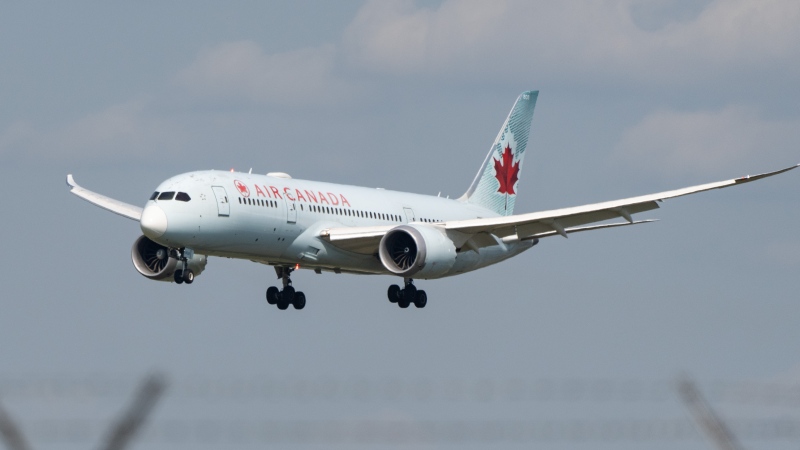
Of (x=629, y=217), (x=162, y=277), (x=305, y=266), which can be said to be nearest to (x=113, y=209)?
(x=162, y=277)

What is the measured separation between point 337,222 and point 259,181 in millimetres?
4322

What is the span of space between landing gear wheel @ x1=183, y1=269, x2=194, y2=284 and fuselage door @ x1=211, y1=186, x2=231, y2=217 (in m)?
3.27

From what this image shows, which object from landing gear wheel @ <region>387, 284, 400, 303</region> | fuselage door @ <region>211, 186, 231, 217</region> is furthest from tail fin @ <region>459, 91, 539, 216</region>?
fuselage door @ <region>211, 186, 231, 217</region>

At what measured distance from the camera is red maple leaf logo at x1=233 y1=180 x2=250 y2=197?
45500mm

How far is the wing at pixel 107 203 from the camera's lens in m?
56.8

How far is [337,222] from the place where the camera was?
50.1 metres

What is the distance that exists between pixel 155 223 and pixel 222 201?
2.54 metres

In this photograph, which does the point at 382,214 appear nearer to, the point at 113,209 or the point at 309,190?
the point at 309,190

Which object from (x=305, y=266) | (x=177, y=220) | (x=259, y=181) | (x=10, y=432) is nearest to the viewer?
(x=10, y=432)

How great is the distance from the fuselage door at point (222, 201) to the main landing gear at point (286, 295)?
8761mm

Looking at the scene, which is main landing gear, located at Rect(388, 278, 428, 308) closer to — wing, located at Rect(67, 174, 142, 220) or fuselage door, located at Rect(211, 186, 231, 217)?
fuselage door, located at Rect(211, 186, 231, 217)

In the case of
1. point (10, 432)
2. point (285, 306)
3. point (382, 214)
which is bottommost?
point (10, 432)

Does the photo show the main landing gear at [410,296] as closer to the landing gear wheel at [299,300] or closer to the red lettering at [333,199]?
the landing gear wheel at [299,300]

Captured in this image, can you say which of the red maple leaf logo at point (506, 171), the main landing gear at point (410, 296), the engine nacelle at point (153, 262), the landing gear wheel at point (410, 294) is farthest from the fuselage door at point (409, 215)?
the red maple leaf logo at point (506, 171)
